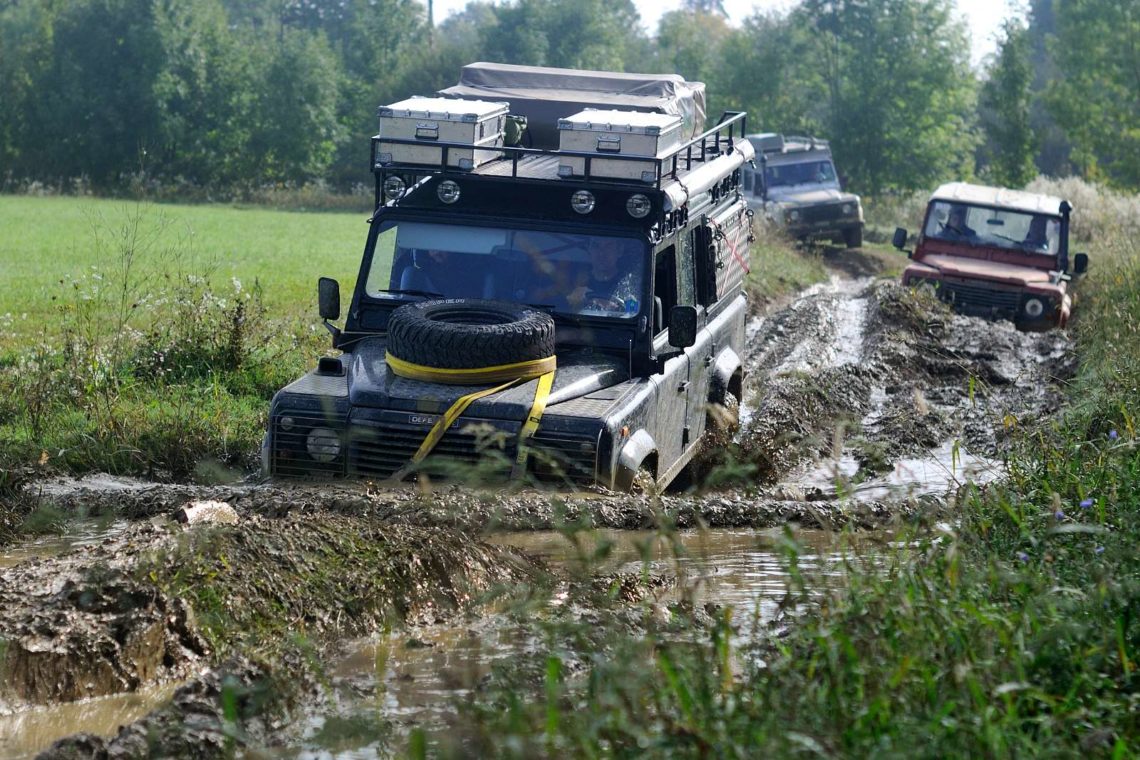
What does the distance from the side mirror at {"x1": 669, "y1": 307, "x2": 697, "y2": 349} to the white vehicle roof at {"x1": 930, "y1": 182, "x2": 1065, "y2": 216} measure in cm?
1122

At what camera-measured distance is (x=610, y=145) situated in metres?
8.36

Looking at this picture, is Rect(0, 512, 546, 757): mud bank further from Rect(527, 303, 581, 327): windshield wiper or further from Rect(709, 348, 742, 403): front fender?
Rect(709, 348, 742, 403): front fender

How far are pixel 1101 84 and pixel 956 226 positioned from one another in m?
27.4

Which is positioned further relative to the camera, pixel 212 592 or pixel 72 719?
pixel 212 592

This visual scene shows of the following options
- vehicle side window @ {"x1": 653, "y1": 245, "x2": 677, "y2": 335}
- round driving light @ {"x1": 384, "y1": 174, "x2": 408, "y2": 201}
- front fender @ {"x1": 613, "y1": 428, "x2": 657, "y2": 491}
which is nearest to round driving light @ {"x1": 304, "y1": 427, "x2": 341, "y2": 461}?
front fender @ {"x1": 613, "y1": 428, "x2": 657, "y2": 491}

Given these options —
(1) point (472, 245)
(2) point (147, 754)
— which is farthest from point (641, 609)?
(1) point (472, 245)

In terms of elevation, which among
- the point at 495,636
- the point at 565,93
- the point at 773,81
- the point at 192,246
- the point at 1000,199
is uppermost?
the point at 773,81

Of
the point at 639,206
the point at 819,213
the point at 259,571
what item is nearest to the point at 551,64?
the point at 819,213

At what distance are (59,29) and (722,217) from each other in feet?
161

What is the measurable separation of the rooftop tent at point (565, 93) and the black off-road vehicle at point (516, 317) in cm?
114

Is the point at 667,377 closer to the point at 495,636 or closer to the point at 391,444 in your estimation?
the point at 391,444

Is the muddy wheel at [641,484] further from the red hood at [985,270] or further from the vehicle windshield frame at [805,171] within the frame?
the vehicle windshield frame at [805,171]

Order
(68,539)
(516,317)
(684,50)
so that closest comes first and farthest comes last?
(68,539), (516,317), (684,50)

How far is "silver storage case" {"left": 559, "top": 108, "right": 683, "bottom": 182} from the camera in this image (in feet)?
27.3
